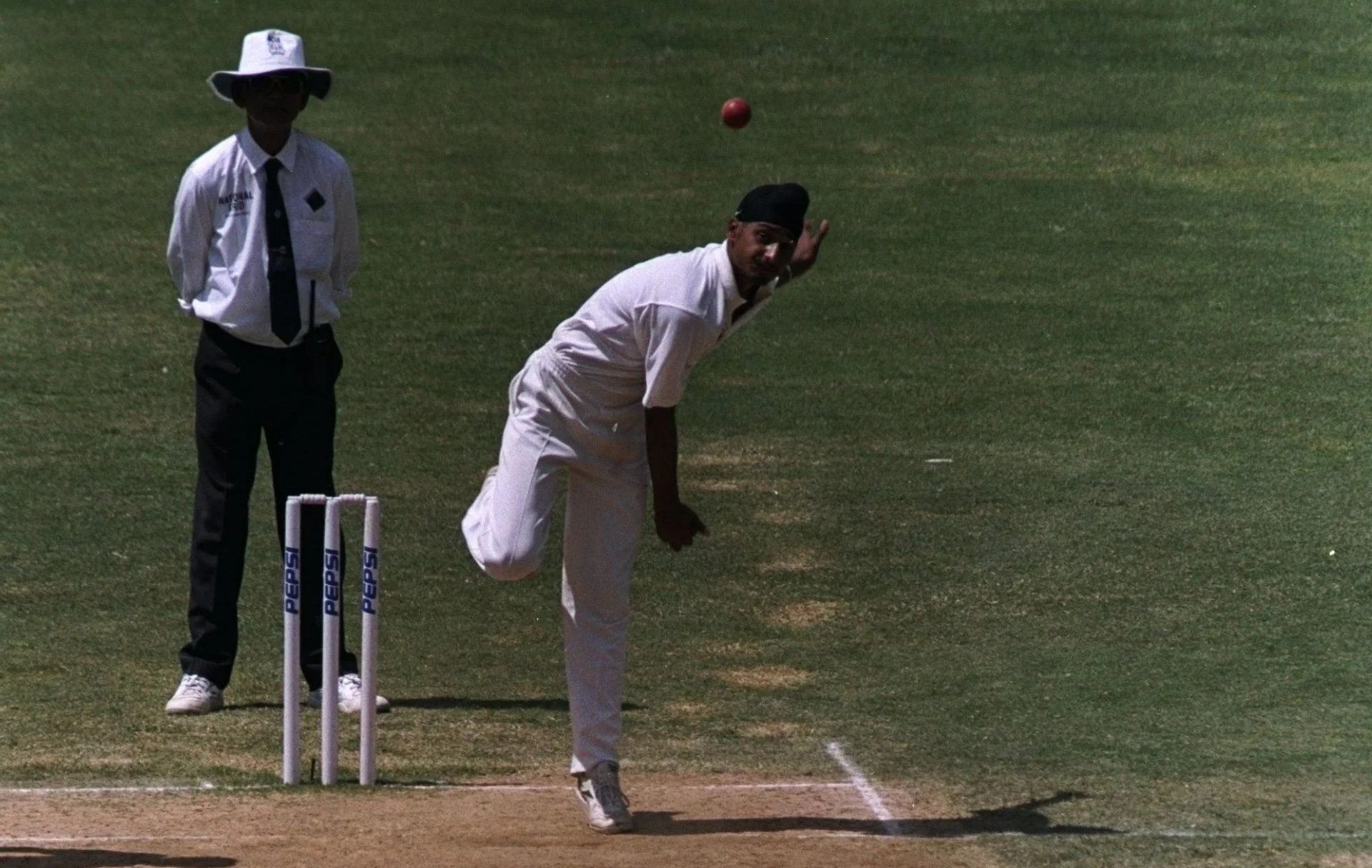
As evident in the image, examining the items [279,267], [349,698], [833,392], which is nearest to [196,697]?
[349,698]

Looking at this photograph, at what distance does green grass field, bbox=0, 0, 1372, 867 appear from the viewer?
7.38 meters

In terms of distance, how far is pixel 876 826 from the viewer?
6.12m

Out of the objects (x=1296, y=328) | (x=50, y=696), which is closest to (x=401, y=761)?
(x=50, y=696)

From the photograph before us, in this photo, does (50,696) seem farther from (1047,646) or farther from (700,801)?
(1047,646)

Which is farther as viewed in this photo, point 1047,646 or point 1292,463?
point 1292,463

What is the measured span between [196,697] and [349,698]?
1.86 ft

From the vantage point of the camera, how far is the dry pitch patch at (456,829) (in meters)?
5.64

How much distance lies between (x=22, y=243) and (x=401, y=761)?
9780mm

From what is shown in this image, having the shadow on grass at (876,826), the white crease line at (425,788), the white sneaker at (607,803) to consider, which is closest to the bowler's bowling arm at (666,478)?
the white sneaker at (607,803)

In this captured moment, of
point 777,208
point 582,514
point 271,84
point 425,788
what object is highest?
point 271,84

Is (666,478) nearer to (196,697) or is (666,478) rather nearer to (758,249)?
(758,249)

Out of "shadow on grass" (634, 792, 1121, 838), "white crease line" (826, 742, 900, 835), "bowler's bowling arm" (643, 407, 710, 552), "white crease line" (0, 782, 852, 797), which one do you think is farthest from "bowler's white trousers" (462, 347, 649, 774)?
"white crease line" (826, 742, 900, 835)

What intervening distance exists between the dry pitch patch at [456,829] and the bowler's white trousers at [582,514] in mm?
319

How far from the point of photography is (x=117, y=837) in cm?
579
